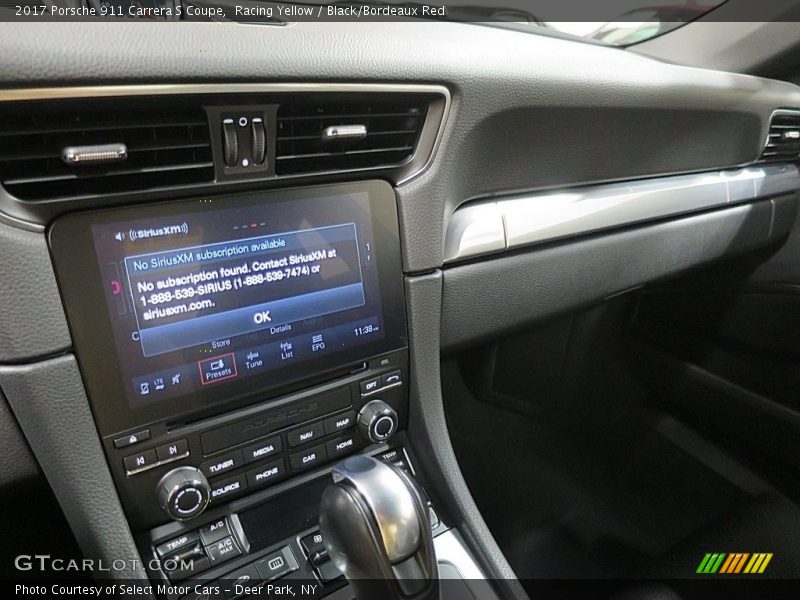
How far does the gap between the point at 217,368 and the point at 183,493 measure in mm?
151

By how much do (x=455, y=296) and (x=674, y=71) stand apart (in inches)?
24.3

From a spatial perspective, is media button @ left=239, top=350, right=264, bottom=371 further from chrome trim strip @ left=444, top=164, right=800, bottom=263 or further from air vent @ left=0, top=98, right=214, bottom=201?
chrome trim strip @ left=444, top=164, right=800, bottom=263

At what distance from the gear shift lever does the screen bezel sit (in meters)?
0.19

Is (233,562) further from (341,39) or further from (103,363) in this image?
(341,39)

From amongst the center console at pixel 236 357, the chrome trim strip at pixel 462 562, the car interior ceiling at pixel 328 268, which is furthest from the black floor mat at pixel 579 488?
the center console at pixel 236 357

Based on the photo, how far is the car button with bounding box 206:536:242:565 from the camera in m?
0.80

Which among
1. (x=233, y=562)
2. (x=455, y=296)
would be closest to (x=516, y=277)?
(x=455, y=296)

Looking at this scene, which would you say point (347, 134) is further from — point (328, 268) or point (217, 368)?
point (217, 368)

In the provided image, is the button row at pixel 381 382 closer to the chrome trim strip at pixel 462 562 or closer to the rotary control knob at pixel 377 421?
the rotary control knob at pixel 377 421

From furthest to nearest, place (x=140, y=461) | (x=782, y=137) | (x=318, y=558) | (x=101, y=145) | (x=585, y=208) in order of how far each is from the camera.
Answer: (x=782, y=137) → (x=585, y=208) → (x=318, y=558) → (x=140, y=461) → (x=101, y=145)

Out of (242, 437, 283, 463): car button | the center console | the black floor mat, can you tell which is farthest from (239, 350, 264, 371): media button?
the black floor mat

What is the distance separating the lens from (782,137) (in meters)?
1.57

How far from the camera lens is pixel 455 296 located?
1.02 metres

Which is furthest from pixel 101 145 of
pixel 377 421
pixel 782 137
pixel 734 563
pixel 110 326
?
pixel 782 137
